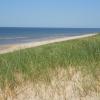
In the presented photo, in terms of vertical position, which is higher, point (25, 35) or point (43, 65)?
point (43, 65)

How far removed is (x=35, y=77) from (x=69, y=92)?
2.93 feet

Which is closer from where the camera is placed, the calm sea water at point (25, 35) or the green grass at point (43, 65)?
the green grass at point (43, 65)

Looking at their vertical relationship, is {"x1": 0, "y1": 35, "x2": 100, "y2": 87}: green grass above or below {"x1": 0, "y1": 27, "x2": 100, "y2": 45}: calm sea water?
above

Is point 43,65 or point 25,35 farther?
point 25,35

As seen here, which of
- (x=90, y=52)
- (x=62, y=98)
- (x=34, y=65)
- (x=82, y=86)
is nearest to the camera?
(x=62, y=98)

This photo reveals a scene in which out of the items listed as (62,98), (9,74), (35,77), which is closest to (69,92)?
(62,98)

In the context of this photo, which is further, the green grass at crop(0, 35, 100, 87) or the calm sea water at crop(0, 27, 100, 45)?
the calm sea water at crop(0, 27, 100, 45)

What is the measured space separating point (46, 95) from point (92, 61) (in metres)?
2.09

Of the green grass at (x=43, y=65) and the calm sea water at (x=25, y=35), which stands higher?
the green grass at (x=43, y=65)

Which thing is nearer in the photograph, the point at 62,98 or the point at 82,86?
the point at 62,98

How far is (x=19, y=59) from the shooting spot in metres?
6.20

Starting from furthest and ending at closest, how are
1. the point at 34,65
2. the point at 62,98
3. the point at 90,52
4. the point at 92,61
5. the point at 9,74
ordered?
1. the point at 90,52
2. the point at 92,61
3. the point at 34,65
4. the point at 9,74
5. the point at 62,98

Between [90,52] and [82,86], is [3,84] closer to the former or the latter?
[82,86]

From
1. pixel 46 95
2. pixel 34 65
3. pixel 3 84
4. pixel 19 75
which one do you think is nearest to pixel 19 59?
pixel 34 65
